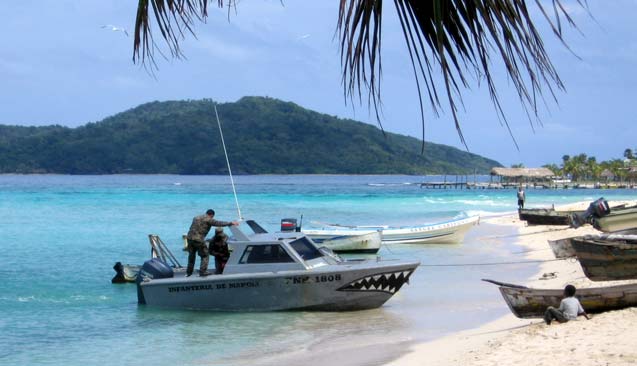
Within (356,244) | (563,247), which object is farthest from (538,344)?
(356,244)

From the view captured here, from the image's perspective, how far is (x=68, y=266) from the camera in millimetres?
28188

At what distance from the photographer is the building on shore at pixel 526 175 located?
127812 millimetres

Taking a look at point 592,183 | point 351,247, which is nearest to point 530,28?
point 351,247

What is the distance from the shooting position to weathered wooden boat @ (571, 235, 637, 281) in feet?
42.8

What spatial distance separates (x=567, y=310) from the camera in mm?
10578

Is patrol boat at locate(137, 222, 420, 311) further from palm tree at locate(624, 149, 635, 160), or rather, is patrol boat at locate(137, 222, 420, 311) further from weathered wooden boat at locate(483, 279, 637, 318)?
palm tree at locate(624, 149, 635, 160)

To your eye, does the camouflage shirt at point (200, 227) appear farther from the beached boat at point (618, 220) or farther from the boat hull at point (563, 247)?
the beached boat at point (618, 220)

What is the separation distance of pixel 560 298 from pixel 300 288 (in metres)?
5.13

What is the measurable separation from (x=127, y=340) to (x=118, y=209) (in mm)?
55324

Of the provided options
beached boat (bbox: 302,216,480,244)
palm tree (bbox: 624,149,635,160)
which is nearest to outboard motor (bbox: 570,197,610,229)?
beached boat (bbox: 302,216,480,244)

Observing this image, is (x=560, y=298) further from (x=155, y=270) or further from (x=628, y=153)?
(x=628, y=153)

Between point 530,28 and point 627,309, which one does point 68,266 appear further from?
point 530,28

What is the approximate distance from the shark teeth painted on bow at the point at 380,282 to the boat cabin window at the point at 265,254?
1205 millimetres

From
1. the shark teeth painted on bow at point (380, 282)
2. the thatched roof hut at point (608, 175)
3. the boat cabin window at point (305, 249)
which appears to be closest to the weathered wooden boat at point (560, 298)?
the shark teeth painted on bow at point (380, 282)
